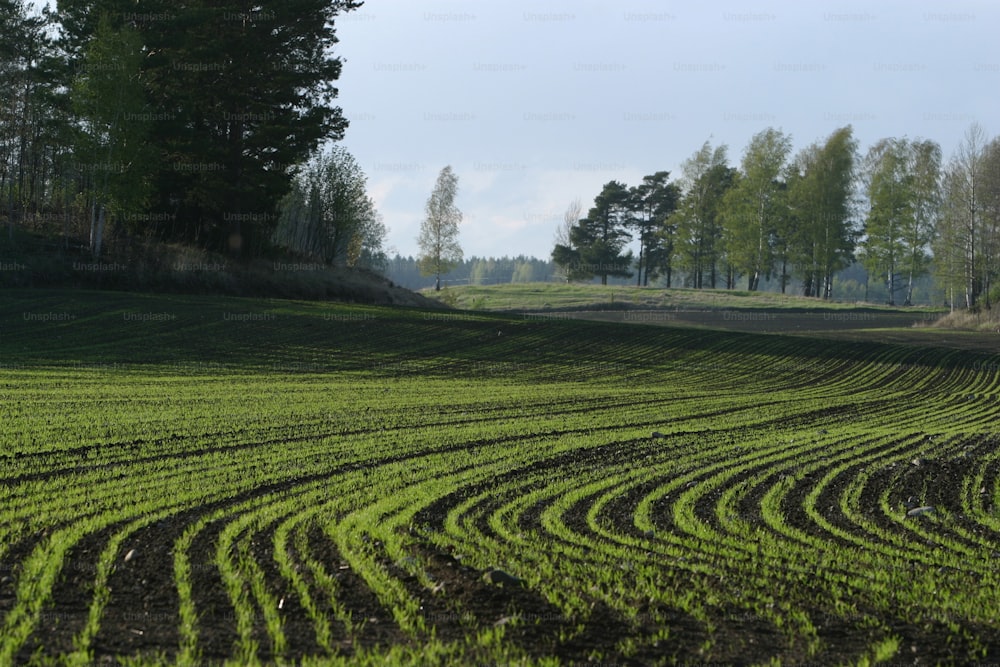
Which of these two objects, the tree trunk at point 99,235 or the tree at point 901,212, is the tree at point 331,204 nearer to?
the tree trunk at point 99,235

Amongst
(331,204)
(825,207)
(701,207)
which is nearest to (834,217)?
(825,207)

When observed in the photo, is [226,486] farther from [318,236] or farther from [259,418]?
[318,236]

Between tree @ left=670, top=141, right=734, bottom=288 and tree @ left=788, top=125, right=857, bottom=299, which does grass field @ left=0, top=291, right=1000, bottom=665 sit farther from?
tree @ left=670, top=141, right=734, bottom=288

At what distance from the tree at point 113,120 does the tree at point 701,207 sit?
54.9 meters

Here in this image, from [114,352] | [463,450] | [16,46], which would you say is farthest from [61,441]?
[16,46]

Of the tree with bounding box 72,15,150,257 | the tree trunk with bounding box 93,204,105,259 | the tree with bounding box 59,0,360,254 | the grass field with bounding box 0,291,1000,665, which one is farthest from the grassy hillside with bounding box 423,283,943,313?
the grass field with bounding box 0,291,1000,665

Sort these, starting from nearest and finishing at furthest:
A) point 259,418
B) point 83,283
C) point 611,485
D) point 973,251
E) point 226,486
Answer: point 226,486 → point 611,485 → point 259,418 → point 83,283 → point 973,251

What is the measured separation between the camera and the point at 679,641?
6.16 m

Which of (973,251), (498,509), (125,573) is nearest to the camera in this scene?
(125,573)

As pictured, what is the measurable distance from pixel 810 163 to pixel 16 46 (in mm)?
58417

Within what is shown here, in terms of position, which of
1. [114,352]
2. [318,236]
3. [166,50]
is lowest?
[114,352]

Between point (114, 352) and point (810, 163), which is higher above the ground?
point (810, 163)

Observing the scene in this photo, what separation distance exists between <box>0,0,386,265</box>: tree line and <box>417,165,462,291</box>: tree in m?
40.2

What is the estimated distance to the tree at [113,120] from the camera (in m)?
41.1
